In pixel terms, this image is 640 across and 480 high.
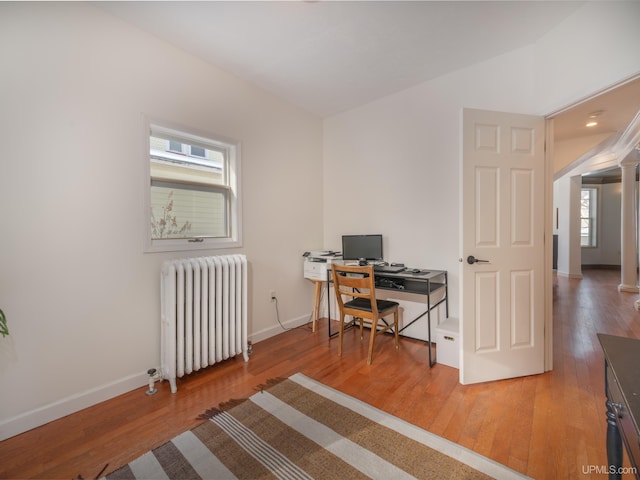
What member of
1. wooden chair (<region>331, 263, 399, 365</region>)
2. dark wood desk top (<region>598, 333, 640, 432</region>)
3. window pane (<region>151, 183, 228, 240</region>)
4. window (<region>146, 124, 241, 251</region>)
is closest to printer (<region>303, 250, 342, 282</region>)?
wooden chair (<region>331, 263, 399, 365</region>)

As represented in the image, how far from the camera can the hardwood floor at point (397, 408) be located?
1512mm

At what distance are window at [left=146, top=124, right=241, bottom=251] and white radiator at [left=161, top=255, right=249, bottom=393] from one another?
30 cm

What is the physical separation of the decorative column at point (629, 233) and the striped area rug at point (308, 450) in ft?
20.5

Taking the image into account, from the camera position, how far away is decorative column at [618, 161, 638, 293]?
5184mm

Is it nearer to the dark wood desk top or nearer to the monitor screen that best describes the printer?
the monitor screen

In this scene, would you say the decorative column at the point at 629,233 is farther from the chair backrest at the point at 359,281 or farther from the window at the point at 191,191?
the window at the point at 191,191

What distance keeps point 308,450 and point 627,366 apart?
149 centimetres

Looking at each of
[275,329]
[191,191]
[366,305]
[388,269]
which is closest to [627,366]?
[366,305]

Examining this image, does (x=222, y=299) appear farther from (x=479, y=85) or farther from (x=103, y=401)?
(x=479, y=85)

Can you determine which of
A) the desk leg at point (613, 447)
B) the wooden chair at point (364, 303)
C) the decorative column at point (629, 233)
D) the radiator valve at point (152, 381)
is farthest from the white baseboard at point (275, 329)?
the decorative column at point (629, 233)

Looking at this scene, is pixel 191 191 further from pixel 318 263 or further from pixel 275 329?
pixel 275 329

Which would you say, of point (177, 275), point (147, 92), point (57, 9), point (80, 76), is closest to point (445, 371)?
point (177, 275)

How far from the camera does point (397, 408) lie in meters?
1.93

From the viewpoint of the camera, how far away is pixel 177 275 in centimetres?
221
